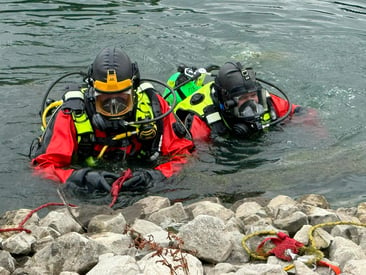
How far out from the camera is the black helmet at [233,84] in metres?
5.78

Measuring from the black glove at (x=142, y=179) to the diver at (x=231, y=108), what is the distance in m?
0.88

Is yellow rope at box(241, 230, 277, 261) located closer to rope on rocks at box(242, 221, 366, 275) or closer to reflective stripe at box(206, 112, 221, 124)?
rope on rocks at box(242, 221, 366, 275)

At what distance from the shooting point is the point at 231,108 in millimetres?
5812

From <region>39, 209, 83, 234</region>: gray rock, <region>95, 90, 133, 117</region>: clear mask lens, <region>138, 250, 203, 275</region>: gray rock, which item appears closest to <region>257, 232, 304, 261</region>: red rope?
<region>138, 250, 203, 275</region>: gray rock

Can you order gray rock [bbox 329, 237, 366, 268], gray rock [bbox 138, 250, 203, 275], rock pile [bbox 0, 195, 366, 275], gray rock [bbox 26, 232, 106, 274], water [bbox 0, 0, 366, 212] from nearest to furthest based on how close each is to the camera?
1. gray rock [bbox 138, 250, 203, 275]
2. rock pile [bbox 0, 195, 366, 275]
3. gray rock [bbox 26, 232, 106, 274]
4. gray rock [bbox 329, 237, 366, 268]
5. water [bbox 0, 0, 366, 212]

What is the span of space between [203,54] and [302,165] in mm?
3441

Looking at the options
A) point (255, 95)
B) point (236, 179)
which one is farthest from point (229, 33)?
point (236, 179)

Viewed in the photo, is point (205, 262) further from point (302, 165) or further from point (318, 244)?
point (302, 165)

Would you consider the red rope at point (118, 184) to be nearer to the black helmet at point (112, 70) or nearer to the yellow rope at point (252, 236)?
the black helmet at point (112, 70)

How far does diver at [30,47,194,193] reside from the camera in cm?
495

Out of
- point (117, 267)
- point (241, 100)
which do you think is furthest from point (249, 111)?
point (117, 267)

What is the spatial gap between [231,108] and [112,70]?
1.35 metres

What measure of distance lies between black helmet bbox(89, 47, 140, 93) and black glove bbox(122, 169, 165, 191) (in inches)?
28.1

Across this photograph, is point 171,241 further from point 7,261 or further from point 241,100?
point 241,100
